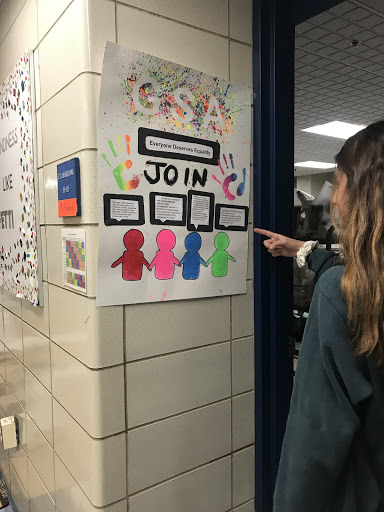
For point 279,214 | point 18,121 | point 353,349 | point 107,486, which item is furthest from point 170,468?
point 18,121

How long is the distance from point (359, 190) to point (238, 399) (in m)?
0.81

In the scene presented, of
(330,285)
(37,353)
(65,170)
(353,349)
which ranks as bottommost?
(37,353)

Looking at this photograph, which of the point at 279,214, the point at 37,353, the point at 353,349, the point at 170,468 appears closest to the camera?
the point at 353,349

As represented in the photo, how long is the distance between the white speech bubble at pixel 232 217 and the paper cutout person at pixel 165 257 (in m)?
0.18

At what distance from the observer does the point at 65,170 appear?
1056mm

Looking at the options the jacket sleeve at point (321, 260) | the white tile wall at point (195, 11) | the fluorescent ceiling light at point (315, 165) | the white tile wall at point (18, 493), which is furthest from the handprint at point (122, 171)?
the fluorescent ceiling light at point (315, 165)

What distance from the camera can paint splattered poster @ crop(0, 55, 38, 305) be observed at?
1292 millimetres

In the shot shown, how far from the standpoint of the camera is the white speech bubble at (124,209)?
39.5 inches

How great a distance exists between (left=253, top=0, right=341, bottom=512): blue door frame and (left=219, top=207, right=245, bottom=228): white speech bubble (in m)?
0.07

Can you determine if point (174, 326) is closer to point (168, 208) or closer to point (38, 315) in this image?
point (168, 208)

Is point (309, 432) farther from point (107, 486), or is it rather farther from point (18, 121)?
point (18, 121)

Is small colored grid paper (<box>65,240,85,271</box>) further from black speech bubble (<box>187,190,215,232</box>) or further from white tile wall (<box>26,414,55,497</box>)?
white tile wall (<box>26,414,55,497</box>)

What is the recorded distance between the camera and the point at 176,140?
1.09 meters

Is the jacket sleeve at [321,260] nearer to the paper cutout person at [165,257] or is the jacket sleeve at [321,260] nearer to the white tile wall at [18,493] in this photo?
the paper cutout person at [165,257]
